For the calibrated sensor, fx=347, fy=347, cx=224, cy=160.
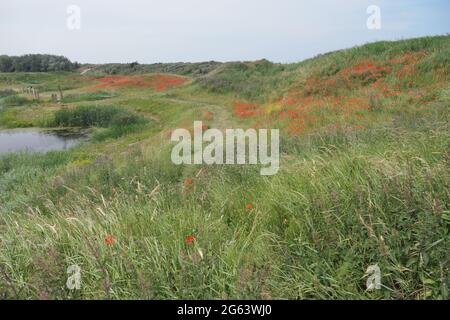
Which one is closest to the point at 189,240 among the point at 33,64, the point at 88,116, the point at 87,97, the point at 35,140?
the point at 35,140

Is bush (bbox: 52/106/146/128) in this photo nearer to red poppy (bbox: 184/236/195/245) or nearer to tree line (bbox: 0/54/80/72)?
red poppy (bbox: 184/236/195/245)

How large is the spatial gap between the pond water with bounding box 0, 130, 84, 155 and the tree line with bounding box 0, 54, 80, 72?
5855 centimetres

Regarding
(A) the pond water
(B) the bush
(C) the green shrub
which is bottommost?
(A) the pond water

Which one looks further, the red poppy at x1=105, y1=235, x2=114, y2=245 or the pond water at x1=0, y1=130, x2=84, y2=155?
the pond water at x1=0, y1=130, x2=84, y2=155

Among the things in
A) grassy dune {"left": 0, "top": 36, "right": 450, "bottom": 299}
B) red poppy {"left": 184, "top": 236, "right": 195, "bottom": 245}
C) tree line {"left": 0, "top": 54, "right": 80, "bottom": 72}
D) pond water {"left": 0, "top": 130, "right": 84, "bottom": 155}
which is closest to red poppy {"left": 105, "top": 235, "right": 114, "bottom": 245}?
grassy dune {"left": 0, "top": 36, "right": 450, "bottom": 299}

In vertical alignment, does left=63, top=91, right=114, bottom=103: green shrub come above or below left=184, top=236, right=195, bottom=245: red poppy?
above

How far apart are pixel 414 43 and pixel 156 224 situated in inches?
821

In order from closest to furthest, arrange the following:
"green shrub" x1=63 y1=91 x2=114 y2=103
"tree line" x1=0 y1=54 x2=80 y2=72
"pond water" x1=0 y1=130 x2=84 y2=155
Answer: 1. "pond water" x1=0 y1=130 x2=84 y2=155
2. "green shrub" x1=63 y1=91 x2=114 y2=103
3. "tree line" x1=0 y1=54 x2=80 y2=72

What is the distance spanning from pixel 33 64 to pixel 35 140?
65313mm

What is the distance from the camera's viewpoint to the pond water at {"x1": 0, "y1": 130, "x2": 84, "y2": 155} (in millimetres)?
20734

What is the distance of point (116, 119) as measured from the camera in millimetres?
25078

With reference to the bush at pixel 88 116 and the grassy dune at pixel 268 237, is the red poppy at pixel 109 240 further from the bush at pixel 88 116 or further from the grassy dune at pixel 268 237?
the bush at pixel 88 116

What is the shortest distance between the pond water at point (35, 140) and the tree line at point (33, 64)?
58.5 meters
